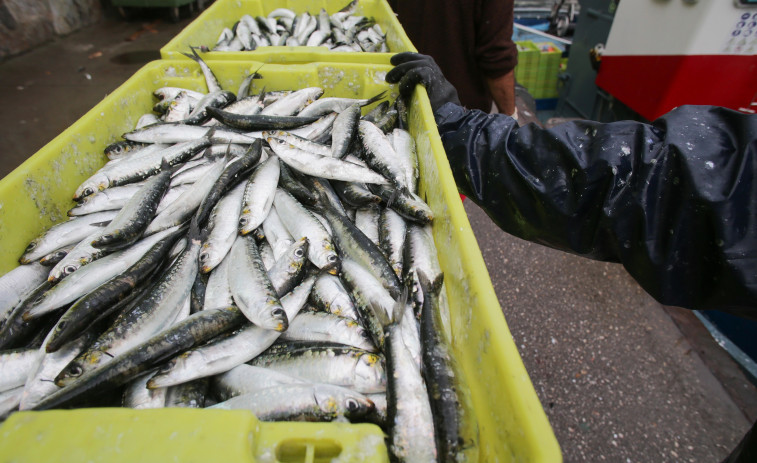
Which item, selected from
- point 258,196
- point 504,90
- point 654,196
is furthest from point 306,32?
point 654,196

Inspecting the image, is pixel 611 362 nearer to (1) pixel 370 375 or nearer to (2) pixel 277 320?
(1) pixel 370 375

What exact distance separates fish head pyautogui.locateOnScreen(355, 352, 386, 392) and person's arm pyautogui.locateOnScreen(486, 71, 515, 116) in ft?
9.31

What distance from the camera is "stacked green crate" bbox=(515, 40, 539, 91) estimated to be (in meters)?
5.72

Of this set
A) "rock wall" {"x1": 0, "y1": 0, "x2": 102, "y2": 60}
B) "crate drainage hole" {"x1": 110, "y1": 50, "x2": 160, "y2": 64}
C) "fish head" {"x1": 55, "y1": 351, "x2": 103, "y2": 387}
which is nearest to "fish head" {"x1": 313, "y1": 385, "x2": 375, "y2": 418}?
"fish head" {"x1": 55, "y1": 351, "x2": 103, "y2": 387}

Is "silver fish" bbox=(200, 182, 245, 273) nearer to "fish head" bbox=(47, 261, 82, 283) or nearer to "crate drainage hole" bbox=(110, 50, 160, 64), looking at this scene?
"fish head" bbox=(47, 261, 82, 283)

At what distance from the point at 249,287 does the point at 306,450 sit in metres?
0.72

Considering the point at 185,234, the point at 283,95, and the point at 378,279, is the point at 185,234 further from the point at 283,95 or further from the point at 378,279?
the point at 283,95

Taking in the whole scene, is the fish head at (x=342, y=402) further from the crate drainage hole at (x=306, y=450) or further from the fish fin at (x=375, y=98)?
the fish fin at (x=375, y=98)

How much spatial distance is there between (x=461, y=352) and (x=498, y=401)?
0.95ft

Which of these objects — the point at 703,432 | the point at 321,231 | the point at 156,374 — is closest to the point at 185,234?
the point at 321,231

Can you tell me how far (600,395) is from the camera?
A: 8.55 ft

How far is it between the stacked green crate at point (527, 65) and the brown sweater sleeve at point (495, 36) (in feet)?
9.72

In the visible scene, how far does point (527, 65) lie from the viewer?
19.1 ft

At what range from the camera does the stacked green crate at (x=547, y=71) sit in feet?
19.1
